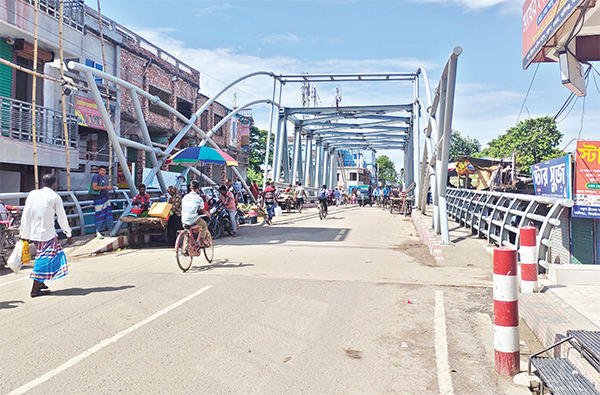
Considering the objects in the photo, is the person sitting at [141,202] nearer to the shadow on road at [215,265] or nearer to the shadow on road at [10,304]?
the shadow on road at [215,265]

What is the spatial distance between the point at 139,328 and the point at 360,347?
2.28 m

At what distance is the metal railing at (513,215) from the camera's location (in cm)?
633

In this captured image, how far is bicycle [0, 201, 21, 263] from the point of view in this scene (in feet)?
26.5

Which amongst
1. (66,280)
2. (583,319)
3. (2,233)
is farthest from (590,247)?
(2,233)

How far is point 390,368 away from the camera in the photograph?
380cm

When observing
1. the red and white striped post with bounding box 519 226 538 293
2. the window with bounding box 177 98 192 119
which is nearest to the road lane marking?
the red and white striped post with bounding box 519 226 538 293

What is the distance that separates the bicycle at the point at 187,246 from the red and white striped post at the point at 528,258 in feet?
17.1

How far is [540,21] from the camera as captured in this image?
11.7 meters

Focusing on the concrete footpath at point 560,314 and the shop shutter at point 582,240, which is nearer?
the concrete footpath at point 560,314

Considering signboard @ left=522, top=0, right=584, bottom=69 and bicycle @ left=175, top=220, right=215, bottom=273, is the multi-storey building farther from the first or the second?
signboard @ left=522, top=0, right=584, bottom=69

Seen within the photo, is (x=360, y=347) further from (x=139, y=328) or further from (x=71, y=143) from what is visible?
(x=71, y=143)

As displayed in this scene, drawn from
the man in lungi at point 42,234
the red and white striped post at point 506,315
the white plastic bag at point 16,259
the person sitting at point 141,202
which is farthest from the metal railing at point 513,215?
the person sitting at point 141,202

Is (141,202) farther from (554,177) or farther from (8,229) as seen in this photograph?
(554,177)

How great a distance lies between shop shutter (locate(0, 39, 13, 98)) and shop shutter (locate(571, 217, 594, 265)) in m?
14.7
